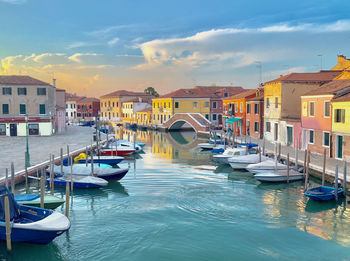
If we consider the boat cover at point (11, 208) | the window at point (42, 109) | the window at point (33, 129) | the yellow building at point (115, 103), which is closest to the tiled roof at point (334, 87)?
the boat cover at point (11, 208)

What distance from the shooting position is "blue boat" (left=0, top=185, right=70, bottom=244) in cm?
1230

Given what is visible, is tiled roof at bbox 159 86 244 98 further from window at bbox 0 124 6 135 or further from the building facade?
window at bbox 0 124 6 135

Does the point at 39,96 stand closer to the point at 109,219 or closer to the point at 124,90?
the point at 109,219

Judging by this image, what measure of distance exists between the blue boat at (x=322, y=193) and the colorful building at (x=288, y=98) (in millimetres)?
15167

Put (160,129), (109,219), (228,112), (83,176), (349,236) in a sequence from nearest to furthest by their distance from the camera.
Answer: (349,236), (109,219), (83,176), (228,112), (160,129)

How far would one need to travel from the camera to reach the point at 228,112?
168 feet

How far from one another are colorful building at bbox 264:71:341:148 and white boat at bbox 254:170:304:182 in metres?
11.1

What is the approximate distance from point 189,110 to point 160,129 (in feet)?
21.3

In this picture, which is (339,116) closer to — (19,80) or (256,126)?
(256,126)

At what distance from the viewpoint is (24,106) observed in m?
45.8

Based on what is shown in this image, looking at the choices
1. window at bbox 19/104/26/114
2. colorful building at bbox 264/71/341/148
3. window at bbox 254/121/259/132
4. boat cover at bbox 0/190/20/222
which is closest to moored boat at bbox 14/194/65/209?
boat cover at bbox 0/190/20/222

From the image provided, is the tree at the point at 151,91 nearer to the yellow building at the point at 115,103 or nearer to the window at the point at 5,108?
the yellow building at the point at 115,103

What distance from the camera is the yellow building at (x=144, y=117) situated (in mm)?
78938

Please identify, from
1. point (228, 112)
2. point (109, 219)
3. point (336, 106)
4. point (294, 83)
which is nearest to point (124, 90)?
point (228, 112)
